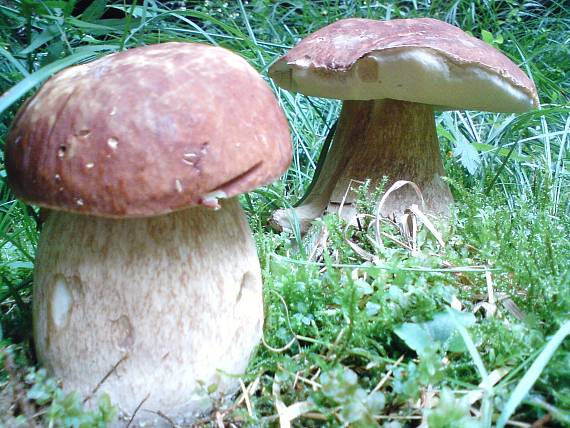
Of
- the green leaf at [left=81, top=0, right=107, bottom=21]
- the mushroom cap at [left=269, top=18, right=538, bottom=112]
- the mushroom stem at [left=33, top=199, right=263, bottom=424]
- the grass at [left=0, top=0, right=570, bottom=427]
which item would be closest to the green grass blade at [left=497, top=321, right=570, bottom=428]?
the grass at [left=0, top=0, right=570, bottom=427]

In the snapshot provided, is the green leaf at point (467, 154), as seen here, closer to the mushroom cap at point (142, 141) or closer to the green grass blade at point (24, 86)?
the mushroom cap at point (142, 141)

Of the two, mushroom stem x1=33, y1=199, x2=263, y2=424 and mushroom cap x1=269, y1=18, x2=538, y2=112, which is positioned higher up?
mushroom cap x1=269, y1=18, x2=538, y2=112

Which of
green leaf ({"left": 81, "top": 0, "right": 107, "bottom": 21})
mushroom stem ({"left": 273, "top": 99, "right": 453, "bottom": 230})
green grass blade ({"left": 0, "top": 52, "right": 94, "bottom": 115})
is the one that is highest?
green leaf ({"left": 81, "top": 0, "right": 107, "bottom": 21})

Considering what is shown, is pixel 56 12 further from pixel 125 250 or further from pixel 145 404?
pixel 145 404

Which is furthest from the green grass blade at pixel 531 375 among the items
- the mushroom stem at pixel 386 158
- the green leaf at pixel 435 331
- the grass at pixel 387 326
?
the mushroom stem at pixel 386 158

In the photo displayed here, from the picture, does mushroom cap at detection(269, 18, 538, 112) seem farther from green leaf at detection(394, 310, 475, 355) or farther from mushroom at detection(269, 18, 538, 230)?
green leaf at detection(394, 310, 475, 355)

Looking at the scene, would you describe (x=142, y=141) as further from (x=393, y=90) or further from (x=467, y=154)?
(x=467, y=154)

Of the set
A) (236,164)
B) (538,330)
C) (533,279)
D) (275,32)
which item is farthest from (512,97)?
(275,32)
